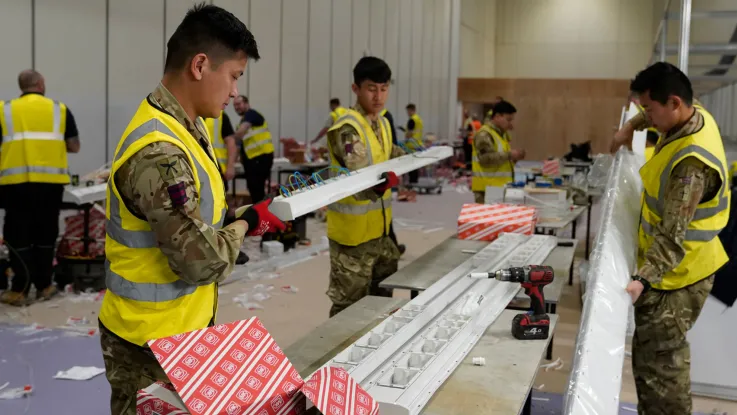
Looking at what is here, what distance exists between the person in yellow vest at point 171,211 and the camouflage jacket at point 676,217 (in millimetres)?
1716

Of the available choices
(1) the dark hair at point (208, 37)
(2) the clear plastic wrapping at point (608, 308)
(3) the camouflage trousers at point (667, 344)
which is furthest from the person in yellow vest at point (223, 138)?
(1) the dark hair at point (208, 37)

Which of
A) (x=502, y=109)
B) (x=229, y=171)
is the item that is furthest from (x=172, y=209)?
(x=229, y=171)

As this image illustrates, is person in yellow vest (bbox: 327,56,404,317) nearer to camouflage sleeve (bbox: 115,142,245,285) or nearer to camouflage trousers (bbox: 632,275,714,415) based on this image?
camouflage trousers (bbox: 632,275,714,415)

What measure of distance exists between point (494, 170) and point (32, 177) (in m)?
4.39

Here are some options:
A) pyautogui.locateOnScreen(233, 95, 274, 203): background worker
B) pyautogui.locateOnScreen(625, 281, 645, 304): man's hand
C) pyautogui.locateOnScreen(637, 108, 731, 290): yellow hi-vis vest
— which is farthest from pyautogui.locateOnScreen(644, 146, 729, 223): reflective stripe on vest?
pyautogui.locateOnScreen(233, 95, 274, 203): background worker

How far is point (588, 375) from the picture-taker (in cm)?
205

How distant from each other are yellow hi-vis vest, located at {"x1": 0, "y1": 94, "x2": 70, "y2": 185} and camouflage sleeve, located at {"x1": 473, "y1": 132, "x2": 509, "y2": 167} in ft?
13.0

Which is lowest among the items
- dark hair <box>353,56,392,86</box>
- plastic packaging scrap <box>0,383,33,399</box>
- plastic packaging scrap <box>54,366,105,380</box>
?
plastic packaging scrap <box>0,383,33,399</box>

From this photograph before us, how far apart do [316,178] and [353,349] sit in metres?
0.93

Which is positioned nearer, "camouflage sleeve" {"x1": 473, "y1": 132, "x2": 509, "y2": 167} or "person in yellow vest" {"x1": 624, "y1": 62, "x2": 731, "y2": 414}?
"person in yellow vest" {"x1": 624, "y1": 62, "x2": 731, "y2": 414}

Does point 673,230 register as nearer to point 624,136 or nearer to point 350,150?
point 624,136

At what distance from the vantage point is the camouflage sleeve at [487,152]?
7.83m

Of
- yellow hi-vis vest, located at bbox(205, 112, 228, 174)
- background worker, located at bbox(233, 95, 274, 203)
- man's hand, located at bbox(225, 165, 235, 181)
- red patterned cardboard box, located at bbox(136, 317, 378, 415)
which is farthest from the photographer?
background worker, located at bbox(233, 95, 274, 203)

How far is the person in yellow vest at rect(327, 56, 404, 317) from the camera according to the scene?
4.29 m
